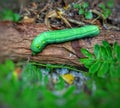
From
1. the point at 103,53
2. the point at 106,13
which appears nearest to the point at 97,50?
the point at 103,53

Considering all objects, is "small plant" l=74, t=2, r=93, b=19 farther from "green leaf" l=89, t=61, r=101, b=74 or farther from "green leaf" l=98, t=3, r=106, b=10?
"green leaf" l=89, t=61, r=101, b=74

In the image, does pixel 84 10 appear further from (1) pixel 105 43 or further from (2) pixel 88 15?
(1) pixel 105 43

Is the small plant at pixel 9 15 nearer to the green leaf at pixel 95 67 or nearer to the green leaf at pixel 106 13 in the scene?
the green leaf at pixel 106 13

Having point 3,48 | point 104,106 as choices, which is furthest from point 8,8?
point 104,106

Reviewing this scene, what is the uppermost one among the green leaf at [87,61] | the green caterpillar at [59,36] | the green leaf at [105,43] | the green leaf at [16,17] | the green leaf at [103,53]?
the green leaf at [16,17]

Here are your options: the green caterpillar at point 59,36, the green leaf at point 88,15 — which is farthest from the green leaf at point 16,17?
the green leaf at point 88,15

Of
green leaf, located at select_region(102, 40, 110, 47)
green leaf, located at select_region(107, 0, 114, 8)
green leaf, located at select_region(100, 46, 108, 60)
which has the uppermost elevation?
green leaf, located at select_region(107, 0, 114, 8)

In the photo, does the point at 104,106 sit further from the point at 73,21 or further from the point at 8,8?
the point at 8,8

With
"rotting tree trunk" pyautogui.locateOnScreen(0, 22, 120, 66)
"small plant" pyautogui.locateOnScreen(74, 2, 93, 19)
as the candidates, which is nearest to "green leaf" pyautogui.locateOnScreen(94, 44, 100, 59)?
"rotting tree trunk" pyautogui.locateOnScreen(0, 22, 120, 66)
